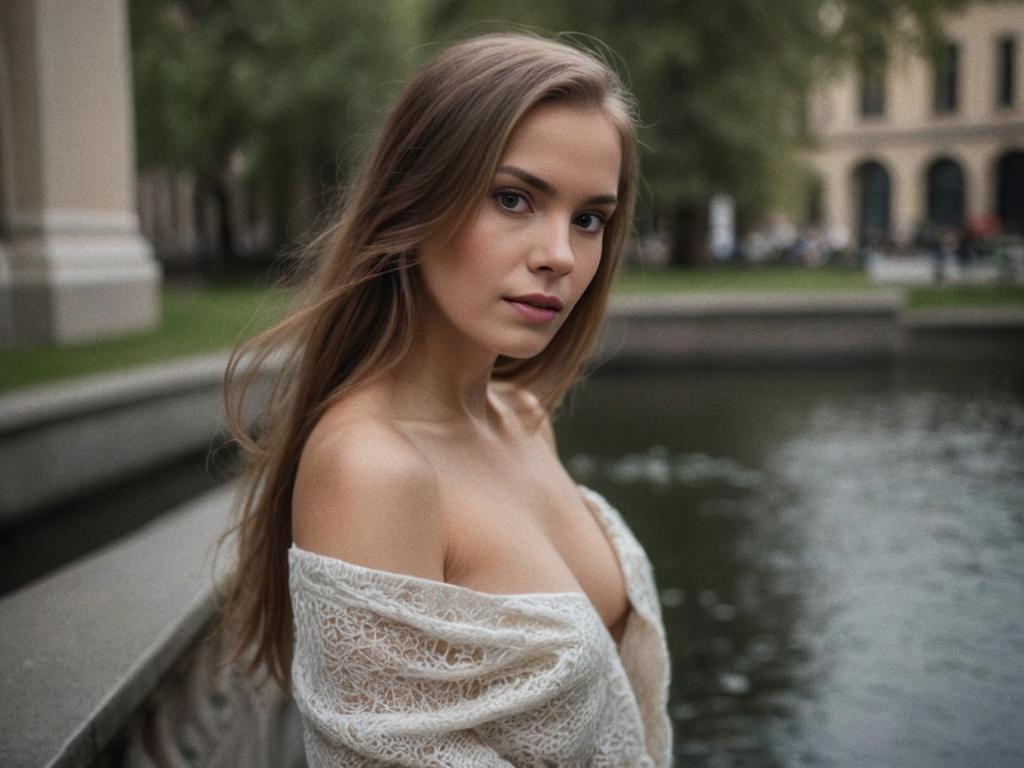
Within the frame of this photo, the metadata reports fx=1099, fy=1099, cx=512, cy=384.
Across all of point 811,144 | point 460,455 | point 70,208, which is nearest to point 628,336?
point 70,208

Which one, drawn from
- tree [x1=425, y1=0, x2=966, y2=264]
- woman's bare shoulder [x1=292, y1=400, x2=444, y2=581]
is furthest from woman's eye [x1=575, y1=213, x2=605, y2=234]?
tree [x1=425, y1=0, x2=966, y2=264]

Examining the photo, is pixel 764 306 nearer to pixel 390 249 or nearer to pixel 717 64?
pixel 390 249

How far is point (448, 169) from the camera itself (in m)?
1.59

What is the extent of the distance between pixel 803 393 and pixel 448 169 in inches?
379

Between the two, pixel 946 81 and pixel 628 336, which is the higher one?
pixel 946 81

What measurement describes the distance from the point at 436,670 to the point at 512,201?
2.23ft

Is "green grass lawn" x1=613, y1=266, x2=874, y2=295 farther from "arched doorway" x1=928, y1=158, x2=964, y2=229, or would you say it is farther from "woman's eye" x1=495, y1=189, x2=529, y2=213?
"arched doorway" x1=928, y1=158, x2=964, y2=229

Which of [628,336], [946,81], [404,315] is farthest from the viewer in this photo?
[946,81]

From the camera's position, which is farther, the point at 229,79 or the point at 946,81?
the point at 946,81

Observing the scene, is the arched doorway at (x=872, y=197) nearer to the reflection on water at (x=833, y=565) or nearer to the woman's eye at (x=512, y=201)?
the reflection on water at (x=833, y=565)

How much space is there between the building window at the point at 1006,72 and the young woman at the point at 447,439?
163ft

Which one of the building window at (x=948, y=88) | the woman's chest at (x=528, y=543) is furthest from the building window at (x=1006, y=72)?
the woman's chest at (x=528, y=543)

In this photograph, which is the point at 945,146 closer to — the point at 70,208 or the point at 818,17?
the point at 818,17

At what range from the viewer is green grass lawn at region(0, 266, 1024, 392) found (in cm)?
715
